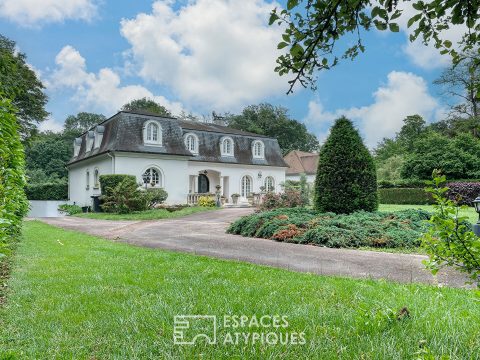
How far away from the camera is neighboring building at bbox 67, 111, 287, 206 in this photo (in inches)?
912

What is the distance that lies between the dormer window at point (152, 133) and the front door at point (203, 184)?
5.71m

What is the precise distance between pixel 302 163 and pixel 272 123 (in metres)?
9.79

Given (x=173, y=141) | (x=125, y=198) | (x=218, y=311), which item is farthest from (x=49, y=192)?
(x=218, y=311)

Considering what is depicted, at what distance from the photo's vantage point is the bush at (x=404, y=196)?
24.6m

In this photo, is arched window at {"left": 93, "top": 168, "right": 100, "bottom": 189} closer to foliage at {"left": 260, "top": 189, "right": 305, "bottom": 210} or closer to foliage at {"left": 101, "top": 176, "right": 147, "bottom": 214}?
foliage at {"left": 101, "top": 176, "right": 147, "bottom": 214}

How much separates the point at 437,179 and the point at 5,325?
125 inches

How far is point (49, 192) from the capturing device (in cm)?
3266

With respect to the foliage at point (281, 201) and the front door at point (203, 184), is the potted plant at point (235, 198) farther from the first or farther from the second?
the foliage at point (281, 201)

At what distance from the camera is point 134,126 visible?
927 inches

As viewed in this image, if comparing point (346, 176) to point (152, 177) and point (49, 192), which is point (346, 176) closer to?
point (152, 177)

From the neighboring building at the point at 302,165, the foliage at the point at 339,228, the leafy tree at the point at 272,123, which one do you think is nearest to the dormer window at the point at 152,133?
the foliage at the point at 339,228

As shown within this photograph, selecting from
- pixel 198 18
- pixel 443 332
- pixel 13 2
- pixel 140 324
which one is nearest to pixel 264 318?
pixel 140 324

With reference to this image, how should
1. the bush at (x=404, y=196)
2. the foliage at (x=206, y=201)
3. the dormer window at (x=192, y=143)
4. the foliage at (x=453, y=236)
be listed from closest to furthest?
1. the foliage at (x=453, y=236)
2. the foliage at (x=206, y=201)
3. the bush at (x=404, y=196)
4. the dormer window at (x=192, y=143)

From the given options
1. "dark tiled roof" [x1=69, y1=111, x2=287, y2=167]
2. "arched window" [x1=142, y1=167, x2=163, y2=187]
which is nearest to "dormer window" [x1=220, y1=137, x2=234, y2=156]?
"dark tiled roof" [x1=69, y1=111, x2=287, y2=167]
